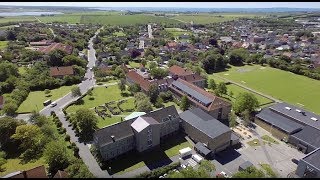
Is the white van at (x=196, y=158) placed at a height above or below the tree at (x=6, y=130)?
below

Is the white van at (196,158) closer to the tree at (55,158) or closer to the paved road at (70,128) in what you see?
the paved road at (70,128)

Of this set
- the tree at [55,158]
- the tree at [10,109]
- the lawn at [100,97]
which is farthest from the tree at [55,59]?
the tree at [55,158]

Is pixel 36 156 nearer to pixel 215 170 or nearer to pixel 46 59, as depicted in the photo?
pixel 215 170

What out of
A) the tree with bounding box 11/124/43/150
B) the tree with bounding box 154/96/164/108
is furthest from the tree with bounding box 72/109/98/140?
the tree with bounding box 154/96/164/108

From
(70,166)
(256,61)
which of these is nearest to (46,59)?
(70,166)

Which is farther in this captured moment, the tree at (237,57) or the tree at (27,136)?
the tree at (237,57)

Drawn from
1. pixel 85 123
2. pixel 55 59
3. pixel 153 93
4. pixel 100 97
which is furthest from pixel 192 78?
pixel 55 59

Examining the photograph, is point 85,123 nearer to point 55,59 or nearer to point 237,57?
point 55,59
